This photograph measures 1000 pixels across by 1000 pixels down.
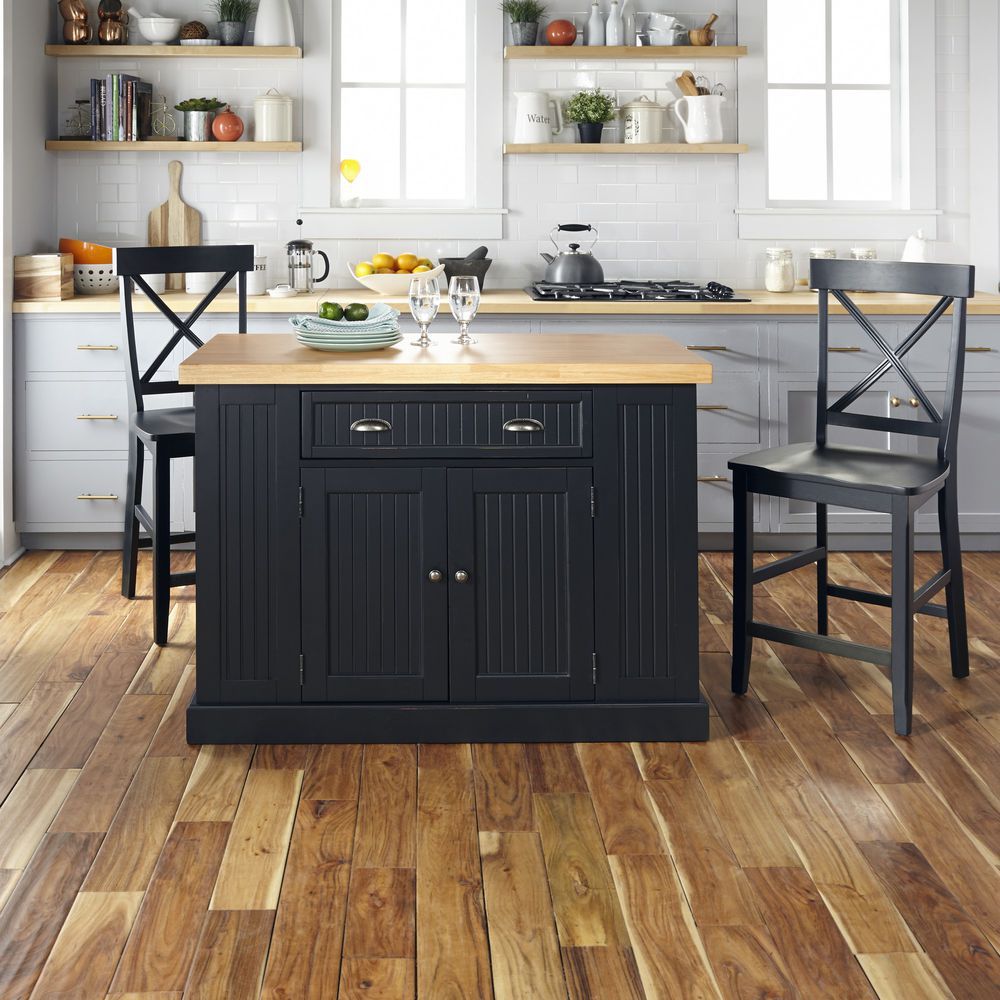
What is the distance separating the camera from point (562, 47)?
5.16 meters

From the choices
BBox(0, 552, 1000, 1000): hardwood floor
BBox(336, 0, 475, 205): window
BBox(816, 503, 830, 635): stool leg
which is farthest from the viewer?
BBox(336, 0, 475, 205): window

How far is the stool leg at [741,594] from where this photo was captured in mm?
3334

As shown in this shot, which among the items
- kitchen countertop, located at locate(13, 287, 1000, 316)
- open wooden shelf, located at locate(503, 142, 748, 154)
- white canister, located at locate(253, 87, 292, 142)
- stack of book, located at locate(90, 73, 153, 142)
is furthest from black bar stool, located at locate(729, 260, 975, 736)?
stack of book, located at locate(90, 73, 153, 142)

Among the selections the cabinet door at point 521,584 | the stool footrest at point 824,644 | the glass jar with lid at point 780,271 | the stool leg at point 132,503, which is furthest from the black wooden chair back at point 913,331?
the stool leg at point 132,503

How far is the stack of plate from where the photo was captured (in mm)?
3082

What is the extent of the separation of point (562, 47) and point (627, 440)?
2762 mm

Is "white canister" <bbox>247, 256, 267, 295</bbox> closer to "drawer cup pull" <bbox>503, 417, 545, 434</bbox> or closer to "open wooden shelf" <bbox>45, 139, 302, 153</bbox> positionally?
"open wooden shelf" <bbox>45, 139, 302, 153</bbox>

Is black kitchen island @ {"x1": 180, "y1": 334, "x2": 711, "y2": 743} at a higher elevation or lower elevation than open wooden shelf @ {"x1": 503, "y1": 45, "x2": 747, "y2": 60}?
lower

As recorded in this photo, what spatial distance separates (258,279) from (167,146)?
0.66 m

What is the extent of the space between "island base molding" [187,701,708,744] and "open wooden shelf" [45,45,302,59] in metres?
3.10

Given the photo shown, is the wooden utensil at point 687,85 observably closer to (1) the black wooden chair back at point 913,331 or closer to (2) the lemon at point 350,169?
(2) the lemon at point 350,169

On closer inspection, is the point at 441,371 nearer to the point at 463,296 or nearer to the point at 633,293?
the point at 463,296

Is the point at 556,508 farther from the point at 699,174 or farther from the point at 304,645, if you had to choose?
the point at 699,174

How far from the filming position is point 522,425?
2.94m
